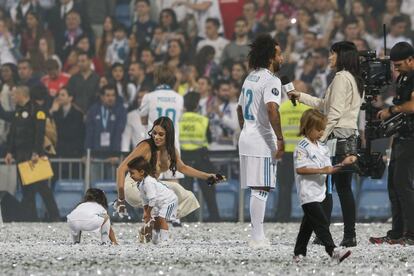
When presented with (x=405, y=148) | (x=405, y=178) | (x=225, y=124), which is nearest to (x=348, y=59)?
(x=405, y=148)

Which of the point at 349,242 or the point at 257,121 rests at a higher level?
the point at 257,121

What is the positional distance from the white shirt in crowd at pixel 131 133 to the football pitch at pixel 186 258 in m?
5.49

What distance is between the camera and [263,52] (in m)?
13.8

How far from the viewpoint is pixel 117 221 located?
2177cm

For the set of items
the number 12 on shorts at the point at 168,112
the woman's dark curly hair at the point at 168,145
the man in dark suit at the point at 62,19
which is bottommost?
the woman's dark curly hair at the point at 168,145

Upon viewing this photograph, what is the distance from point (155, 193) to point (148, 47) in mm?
9904

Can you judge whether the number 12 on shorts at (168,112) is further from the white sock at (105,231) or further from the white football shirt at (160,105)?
the white sock at (105,231)

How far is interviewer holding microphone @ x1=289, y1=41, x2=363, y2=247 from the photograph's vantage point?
14.2 m

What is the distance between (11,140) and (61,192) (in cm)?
106

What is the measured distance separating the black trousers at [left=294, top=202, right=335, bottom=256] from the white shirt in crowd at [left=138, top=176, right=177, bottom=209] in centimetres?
276

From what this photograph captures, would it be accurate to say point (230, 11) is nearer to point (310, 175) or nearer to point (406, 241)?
point (406, 241)

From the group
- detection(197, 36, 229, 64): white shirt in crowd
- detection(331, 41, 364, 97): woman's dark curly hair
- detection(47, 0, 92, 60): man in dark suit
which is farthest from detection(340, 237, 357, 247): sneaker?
detection(47, 0, 92, 60): man in dark suit

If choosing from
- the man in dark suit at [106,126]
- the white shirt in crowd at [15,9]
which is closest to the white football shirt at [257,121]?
the man in dark suit at [106,126]

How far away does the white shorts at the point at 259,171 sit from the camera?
44.7 ft
